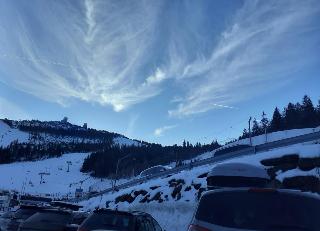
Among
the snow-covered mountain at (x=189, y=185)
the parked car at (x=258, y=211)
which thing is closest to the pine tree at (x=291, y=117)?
the snow-covered mountain at (x=189, y=185)

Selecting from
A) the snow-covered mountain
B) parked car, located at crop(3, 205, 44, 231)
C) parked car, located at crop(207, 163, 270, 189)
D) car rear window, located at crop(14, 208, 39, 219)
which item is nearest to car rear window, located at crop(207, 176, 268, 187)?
parked car, located at crop(207, 163, 270, 189)

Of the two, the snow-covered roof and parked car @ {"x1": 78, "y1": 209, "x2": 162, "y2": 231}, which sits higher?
the snow-covered roof

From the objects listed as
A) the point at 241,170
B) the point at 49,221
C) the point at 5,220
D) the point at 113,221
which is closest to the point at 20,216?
the point at 5,220

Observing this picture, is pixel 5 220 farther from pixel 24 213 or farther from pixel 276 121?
pixel 276 121

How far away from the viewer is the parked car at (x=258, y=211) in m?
6.22

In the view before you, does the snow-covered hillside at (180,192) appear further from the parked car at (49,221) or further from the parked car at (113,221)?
the parked car at (113,221)

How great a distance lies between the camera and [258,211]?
6469mm

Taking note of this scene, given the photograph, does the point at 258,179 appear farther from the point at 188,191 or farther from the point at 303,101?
the point at 303,101

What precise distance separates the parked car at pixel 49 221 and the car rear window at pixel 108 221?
8.89 ft

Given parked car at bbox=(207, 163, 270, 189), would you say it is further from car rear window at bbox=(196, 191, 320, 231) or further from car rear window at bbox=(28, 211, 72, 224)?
car rear window at bbox=(196, 191, 320, 231)

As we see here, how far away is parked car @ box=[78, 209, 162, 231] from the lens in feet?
38.1

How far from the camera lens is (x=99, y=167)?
19200 centimetres

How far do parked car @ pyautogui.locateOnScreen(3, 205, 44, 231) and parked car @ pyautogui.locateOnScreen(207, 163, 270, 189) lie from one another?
619 cm

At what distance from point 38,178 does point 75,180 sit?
14.0 meters
